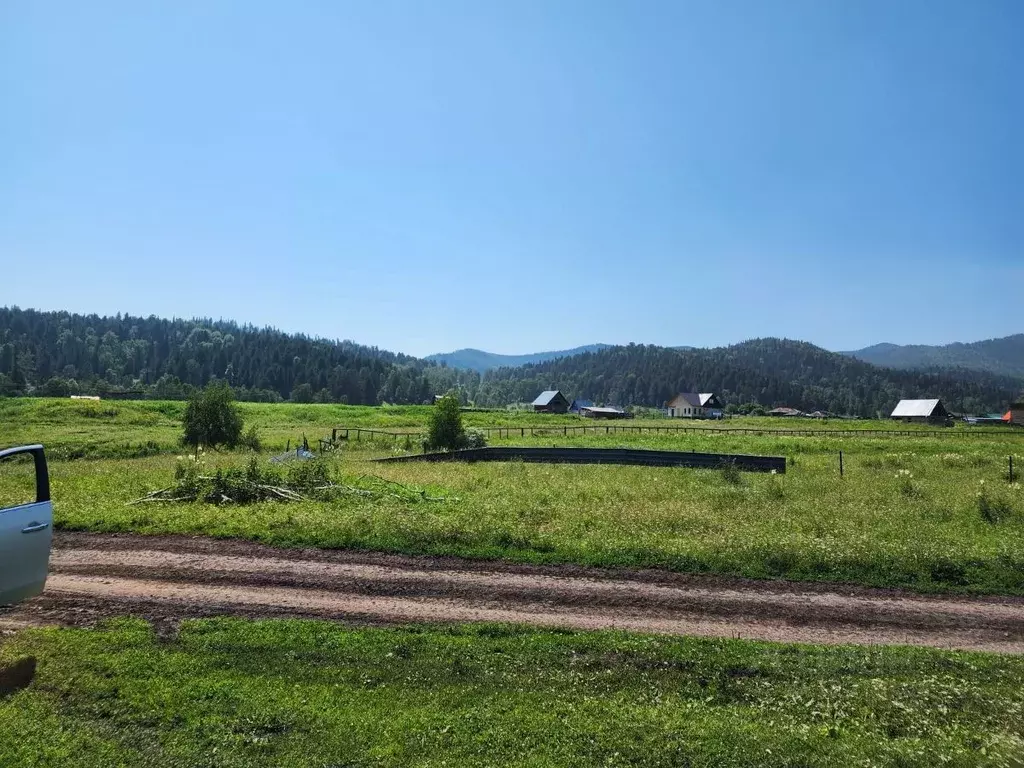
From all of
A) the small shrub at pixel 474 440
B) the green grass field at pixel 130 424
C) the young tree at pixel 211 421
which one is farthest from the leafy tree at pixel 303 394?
the small shrub at pixel 474 440

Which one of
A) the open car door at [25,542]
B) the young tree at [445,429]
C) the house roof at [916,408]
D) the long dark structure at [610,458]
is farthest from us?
the house roof at [916,408]

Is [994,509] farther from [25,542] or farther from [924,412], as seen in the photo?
[924,412]

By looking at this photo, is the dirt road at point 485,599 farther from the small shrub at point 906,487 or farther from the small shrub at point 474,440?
the small shrub at point 474,440

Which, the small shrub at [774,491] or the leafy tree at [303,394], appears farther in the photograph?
the leafy tree at [303,394]

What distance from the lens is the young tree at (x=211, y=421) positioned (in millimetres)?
36594

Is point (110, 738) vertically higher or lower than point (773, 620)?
higher

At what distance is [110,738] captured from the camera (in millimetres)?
5664

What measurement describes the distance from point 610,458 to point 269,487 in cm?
1823

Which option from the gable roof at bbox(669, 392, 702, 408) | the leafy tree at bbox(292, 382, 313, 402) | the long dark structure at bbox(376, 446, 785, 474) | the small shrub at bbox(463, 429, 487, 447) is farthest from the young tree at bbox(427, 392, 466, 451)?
the leafy tree at bbox(292, 382, 313, 402)

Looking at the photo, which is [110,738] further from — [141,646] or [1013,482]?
[1013,482]

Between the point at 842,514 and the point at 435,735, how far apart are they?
14.8m

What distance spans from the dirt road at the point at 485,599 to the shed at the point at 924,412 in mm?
113609

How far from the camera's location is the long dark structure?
28.8 metres

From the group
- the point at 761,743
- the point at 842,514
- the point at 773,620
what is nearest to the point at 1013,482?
the point at 842,514
